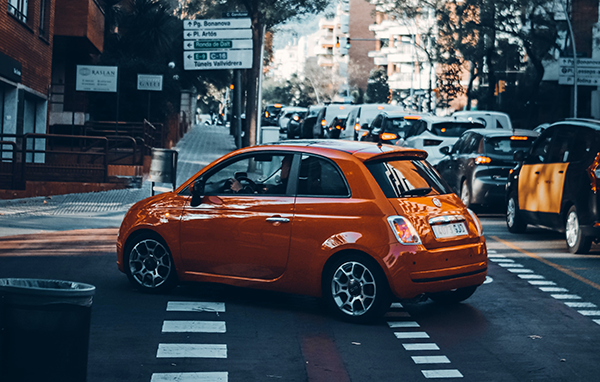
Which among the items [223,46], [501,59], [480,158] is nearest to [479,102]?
[501,59]

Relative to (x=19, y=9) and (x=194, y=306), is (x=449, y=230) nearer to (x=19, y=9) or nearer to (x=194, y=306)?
(x=194, y=306)

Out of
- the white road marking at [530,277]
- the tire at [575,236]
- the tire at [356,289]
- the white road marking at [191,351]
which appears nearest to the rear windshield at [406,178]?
the tire at [356,289]

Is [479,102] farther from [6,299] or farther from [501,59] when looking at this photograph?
[6,299]

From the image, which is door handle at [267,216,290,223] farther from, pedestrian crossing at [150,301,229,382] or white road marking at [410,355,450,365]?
white road marking at [410,355,450,365]

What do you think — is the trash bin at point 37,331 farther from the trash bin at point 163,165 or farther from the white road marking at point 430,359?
the trash bin at point 163,165

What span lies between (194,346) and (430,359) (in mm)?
1730

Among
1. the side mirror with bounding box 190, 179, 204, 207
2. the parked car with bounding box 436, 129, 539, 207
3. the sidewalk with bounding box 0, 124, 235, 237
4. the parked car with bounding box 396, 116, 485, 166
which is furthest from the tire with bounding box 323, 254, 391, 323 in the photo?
the parked car with bounding box 396, 116, 485, 166

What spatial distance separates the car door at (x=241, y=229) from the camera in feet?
25.7

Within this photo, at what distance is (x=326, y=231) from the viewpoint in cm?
755

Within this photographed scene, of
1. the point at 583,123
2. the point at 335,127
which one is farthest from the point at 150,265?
the point at 335,127

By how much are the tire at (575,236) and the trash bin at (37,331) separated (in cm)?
859

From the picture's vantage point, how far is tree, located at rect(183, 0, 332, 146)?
28.4 metres

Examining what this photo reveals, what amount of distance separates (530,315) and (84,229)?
332 inches

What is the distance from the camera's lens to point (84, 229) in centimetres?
1434
